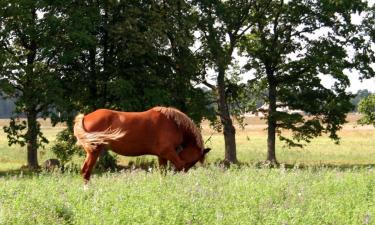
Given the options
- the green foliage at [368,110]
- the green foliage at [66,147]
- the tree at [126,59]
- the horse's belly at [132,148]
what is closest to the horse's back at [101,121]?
the horse's belly at [132,148]

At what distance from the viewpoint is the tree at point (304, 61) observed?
36.8 m

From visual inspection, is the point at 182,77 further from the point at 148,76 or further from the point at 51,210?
the point at 51,210

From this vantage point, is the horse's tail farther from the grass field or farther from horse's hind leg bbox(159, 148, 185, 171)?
the grass field

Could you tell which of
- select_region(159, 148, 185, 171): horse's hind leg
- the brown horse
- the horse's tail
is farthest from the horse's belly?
select_region(159, 148, 185, 171): horse's hind leg

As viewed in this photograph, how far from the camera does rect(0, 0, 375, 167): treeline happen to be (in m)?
28.9

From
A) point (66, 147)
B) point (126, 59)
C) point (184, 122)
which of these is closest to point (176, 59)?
point (126, 59)

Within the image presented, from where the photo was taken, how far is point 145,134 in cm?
1411

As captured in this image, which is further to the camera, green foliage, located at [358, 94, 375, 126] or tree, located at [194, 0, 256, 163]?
green foliage, located at [358, 94, 375, 126]

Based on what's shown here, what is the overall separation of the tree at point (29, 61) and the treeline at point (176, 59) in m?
0.07

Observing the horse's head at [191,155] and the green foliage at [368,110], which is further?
Answer: the green foliage at [368,110]

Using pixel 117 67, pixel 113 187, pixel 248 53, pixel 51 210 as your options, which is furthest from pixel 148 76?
pixel 51 210

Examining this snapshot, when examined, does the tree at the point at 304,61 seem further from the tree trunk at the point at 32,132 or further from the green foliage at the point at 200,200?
the green foliage at the point at 200,200

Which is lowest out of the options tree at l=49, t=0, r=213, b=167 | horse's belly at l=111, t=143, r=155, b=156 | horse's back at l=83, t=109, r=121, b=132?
horse's belly at l=111, t=143, r=155, b=156

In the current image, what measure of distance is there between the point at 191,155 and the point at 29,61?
1919 centimetres
